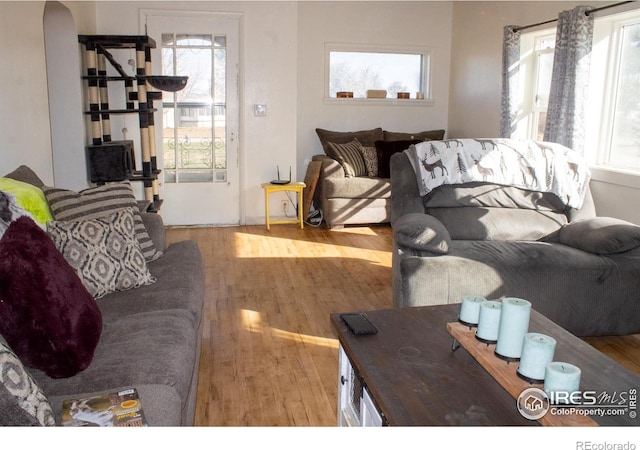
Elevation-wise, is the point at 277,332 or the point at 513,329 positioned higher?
the point at 513,329

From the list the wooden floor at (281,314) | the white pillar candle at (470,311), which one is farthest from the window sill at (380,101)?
the white pillar candle at (470,311)

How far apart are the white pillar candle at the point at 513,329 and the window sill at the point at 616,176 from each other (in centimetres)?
282

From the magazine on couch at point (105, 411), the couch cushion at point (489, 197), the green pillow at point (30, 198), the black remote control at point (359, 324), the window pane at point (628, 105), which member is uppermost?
the window pane at point (628, 105)

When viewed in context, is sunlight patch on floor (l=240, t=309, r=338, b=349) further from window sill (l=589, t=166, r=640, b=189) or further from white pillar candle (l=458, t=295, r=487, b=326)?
window sill (l=589, t=166, r=640, b=189)

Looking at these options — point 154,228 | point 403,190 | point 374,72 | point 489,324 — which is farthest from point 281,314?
point 374,72

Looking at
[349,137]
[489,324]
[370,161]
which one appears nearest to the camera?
[489,324]

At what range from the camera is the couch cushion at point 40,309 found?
64.2 inches

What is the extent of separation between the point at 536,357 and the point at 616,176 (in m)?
3.11

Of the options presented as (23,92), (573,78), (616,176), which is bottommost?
(616,176)

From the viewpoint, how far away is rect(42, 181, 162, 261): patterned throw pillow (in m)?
2.58

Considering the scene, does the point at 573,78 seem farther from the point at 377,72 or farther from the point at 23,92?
the point at 23,92

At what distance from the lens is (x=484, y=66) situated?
5.88m

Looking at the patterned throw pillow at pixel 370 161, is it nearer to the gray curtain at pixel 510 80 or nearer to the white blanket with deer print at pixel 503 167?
the gray curtain at pixel 510 80

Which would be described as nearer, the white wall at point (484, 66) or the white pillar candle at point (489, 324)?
the white pillar candle at point (489, 324)
